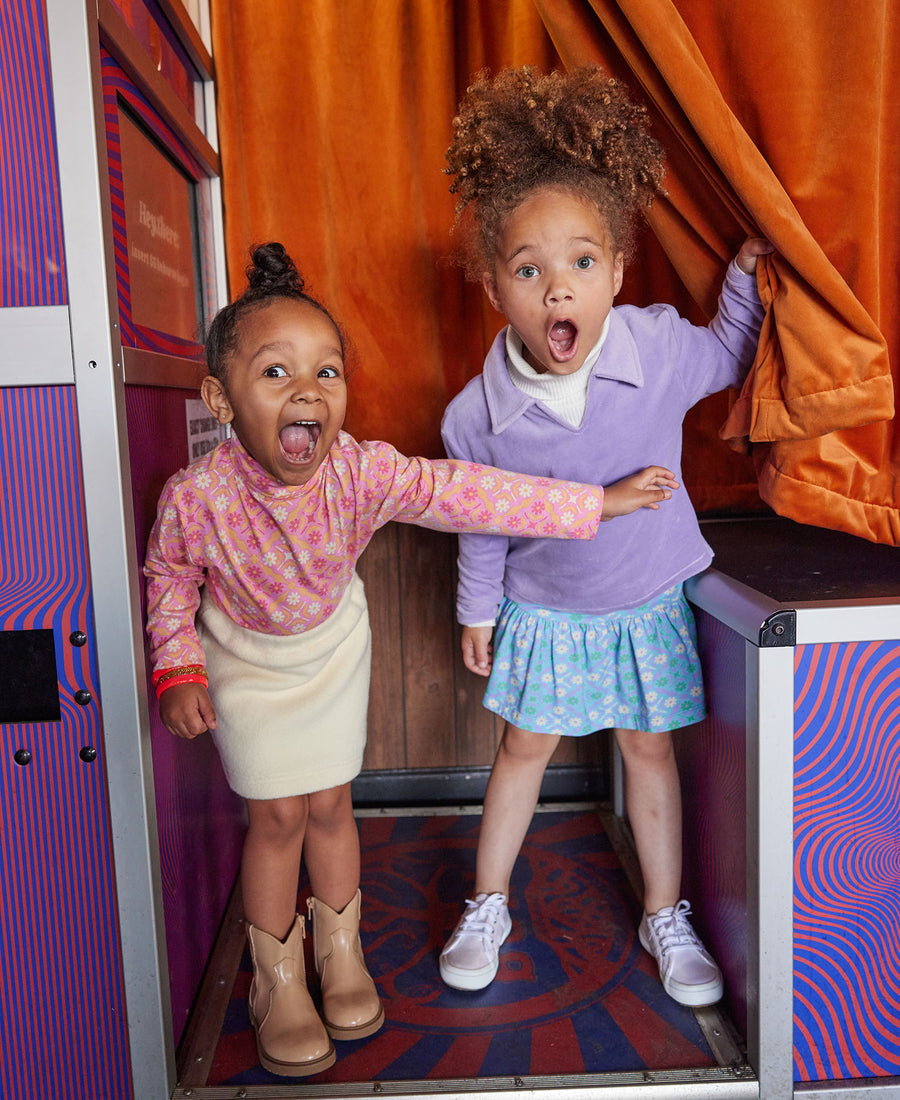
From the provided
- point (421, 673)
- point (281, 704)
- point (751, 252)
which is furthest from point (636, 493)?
point (421, 673)

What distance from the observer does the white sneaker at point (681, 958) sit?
1.48 m

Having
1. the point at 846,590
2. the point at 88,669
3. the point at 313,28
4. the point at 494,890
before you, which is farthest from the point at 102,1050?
the point at 313,28

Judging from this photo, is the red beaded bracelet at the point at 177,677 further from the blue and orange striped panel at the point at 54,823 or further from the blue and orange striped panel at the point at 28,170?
the blue and orange striped panel at the point at 28,170

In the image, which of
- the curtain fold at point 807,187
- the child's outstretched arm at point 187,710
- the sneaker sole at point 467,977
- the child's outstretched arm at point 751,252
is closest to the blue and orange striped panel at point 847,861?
the curtain fold at point 807,187

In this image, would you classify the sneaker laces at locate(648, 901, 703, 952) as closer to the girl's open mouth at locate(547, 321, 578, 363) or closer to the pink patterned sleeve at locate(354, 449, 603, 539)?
the pink patterned sleeve at locate(354, 449, 603, 539)

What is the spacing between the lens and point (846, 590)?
1352 millimetres

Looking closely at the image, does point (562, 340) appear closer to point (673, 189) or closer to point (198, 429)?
point (673, 189)

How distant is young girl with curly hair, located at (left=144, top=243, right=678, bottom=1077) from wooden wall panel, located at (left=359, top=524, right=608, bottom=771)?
0.57m

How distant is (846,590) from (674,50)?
77cm

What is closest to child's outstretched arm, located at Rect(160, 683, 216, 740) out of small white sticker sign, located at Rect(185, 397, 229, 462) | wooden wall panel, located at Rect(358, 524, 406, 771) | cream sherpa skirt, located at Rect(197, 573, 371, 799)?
cream sherpa skirt, located at Rect(197, 573, 371, 799)

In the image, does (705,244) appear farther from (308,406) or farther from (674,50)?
(308,406)

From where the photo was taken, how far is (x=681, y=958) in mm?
1517

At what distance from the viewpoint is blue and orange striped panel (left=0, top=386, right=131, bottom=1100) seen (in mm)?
1199

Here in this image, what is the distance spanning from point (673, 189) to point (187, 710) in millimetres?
1041
